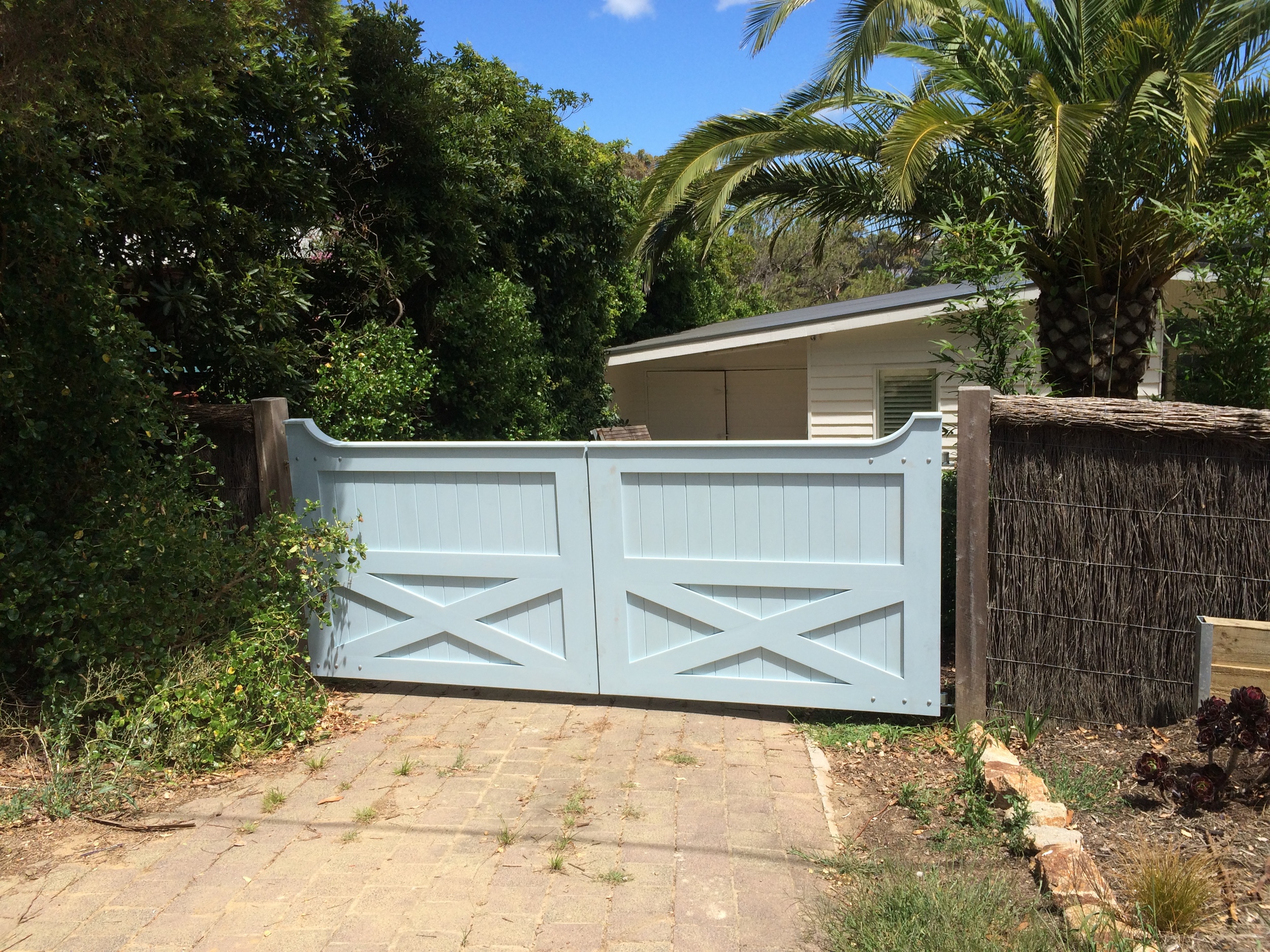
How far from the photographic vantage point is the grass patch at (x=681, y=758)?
4500mm

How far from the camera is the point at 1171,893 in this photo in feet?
9.82

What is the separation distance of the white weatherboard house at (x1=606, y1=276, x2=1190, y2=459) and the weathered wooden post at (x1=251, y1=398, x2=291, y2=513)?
697 centimetres

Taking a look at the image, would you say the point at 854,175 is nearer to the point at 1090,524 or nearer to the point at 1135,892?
the point at 1090,524

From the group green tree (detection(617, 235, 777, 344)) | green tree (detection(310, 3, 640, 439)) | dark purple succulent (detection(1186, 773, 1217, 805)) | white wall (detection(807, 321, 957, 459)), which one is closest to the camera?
dark purple succulent (detection(1186, 773, 1217, 805))

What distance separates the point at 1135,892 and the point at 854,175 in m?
5.61

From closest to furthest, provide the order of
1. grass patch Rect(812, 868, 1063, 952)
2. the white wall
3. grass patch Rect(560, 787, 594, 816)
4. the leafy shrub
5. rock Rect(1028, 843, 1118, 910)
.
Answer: grass patch Rect(812, 868, 1063, 952) → rock Rect(1028, 843, 1118, 910) → grass patch Rect(560, 787, 594, 816) → the leafy shrub → the white wall

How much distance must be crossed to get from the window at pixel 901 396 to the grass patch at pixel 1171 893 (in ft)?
31.3

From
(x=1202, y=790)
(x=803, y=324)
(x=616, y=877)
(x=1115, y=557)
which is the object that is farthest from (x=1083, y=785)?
(x=803, y=324)

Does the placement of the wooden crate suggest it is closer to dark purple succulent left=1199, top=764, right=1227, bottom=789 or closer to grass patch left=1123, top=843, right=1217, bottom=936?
dark purple succulent left=1199, top=764, right=1227, bottom=789

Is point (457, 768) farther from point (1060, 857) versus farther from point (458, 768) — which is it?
point (1060, 857)

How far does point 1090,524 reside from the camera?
446 centimetres

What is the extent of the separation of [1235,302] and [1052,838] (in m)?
3.59

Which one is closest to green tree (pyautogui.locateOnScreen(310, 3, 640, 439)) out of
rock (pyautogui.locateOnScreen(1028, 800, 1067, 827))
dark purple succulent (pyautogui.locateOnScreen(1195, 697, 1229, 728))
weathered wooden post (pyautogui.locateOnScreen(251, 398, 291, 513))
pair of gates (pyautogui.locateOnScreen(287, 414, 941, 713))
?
weathered wooden post (pyautogui.locateOnScreen(251, 398, 291, 513))

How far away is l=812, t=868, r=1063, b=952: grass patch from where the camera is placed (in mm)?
2906
